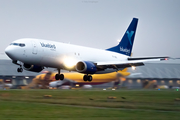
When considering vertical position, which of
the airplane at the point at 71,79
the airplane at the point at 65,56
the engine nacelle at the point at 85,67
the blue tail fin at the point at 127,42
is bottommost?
the airplane at the point at 71,79

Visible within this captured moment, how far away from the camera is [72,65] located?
33938 mm

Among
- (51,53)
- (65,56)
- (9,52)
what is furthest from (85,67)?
(9,52)

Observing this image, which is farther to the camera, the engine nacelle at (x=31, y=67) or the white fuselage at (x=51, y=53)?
the engine nacelle at (x=31, y=67)

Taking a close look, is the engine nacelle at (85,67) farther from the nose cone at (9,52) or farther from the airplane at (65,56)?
the nose cone at (9,52)

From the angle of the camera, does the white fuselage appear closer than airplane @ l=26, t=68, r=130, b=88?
Yes

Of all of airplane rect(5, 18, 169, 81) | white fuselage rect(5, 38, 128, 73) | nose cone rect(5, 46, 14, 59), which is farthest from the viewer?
airplane rect(5, 18, 169, 81)

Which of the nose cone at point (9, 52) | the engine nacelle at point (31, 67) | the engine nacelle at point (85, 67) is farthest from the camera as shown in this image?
the engine nacelle at point (85, 67)

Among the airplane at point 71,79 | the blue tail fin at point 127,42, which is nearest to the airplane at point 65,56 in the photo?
the blue tail fin at point 127,42

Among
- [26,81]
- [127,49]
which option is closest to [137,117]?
[127,49]

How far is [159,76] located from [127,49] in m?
49.2

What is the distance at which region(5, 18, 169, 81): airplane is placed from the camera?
28.8 meters

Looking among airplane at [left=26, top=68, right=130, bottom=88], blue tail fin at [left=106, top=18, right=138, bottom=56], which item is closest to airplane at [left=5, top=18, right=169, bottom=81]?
blue tail fin at [left=106, top=18, right=138, bottom=56]

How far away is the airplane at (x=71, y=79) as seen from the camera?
5347 cm

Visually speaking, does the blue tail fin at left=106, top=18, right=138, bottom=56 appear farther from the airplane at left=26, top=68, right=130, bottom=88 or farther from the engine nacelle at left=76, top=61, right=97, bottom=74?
the engine nacelle at left=76, top=61, right=97, bottom=74
